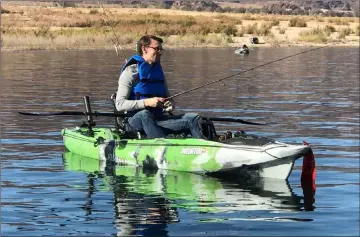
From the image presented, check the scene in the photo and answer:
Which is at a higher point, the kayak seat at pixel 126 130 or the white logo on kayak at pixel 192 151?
the kayak seat at pixel 126 130

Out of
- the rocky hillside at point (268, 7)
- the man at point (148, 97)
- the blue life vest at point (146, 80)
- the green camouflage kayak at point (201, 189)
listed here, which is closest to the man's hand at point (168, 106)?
the man at point (148, 97)

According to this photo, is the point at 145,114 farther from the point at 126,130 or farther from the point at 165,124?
the point at 126,130

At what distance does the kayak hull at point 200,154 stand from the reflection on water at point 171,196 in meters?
0.11

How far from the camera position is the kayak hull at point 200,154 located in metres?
11.1

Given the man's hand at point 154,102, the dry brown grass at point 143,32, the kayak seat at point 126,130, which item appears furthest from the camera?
the dry brown grass at point 143,32

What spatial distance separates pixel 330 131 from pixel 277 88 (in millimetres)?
8635

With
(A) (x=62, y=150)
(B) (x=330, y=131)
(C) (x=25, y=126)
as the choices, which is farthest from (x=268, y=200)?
(C) (x=25, y=126)

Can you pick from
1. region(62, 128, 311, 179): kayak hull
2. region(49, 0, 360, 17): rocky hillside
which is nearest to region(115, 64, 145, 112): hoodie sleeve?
region(62, 128, 311, 179): kayak hull

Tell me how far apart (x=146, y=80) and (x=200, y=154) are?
1.39 metres

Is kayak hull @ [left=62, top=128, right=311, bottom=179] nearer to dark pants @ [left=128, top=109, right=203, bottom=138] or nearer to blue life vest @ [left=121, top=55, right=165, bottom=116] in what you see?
dark pants @ [left=128, top=109, right=203, bottom=138]

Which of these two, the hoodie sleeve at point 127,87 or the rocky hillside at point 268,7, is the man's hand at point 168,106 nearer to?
the hoodie sleeve at point 127,87

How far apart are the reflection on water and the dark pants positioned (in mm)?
A: 524

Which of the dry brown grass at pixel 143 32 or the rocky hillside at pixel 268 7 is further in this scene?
the rocky hillside at pixel 268 7

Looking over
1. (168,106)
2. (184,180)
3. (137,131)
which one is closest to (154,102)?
(168,106)
